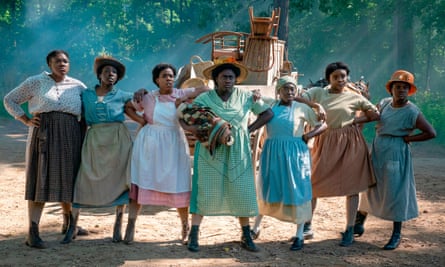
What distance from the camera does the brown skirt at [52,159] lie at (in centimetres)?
523

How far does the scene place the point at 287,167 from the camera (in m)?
5.20

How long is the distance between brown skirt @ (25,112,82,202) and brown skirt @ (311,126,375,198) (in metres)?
2.49

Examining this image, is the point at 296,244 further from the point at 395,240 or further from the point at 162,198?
the point at 162,198

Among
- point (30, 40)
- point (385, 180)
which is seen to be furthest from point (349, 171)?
point (30, 40)

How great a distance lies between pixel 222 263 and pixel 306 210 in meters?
0.99

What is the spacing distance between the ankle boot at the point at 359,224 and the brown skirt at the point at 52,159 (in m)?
3.06

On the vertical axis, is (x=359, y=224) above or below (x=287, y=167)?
below

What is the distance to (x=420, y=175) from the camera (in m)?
10.0

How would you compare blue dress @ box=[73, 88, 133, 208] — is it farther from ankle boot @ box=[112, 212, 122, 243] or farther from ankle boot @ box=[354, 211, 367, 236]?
ankle boot @ box=[354, 211, 367, 236]

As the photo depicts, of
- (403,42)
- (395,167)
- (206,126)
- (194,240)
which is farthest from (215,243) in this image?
(403,42)

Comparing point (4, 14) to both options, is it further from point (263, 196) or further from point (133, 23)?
point (263, 196)

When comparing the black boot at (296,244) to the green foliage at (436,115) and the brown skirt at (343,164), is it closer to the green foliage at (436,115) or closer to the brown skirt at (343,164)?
the brown skirt at (343,164)

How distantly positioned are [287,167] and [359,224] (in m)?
1.38

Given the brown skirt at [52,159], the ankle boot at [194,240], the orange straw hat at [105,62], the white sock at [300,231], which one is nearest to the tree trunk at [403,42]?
the white sock at [300,231]
